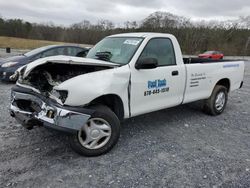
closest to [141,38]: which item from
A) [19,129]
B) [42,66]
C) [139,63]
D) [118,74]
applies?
[139,63]

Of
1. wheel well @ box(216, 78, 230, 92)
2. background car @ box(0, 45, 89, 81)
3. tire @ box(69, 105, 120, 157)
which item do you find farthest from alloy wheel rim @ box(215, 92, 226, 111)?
background car @ box(0, 45, 89, 81)

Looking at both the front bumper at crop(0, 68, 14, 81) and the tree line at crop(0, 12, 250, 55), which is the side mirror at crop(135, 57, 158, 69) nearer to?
the front bumper at crop(0, 68, 14, 81)

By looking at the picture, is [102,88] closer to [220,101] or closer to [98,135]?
[98,135]

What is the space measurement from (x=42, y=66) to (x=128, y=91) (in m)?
1.36

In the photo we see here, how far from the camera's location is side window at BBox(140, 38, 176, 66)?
3741 millimetres

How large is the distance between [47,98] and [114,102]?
101 centimetres

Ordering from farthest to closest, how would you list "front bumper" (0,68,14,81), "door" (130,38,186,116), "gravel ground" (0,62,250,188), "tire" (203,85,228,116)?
"front bumper" (0,68,14,81) → "tire" (203,85,228,116) → "door" (130,38,186,116) → "gravel ground" (0,62,250,188)

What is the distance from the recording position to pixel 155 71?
3643mm

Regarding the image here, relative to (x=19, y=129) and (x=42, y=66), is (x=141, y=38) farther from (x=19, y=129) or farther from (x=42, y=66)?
(x=19, y=129)

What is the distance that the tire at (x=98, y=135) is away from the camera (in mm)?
2996

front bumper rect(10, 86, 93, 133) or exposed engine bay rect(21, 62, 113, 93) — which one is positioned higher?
exposed engine bay rect(21, 62, 113, 93)

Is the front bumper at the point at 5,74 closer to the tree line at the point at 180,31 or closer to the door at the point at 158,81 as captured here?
the door at the point at 158,81

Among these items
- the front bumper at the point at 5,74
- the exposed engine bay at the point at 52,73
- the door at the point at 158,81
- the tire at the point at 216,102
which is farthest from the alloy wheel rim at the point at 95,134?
the front bumper at the point at 5,74

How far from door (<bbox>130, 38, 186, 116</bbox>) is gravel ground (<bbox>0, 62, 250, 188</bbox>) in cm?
62
